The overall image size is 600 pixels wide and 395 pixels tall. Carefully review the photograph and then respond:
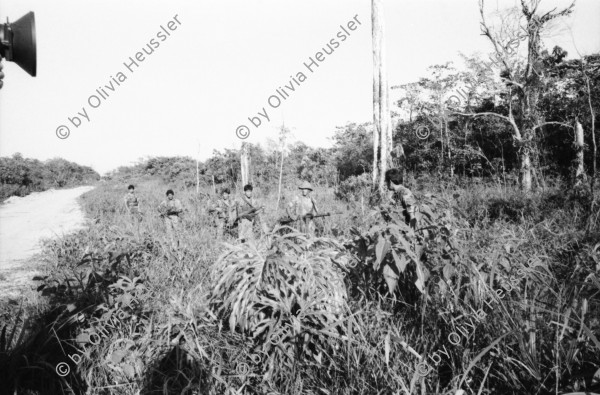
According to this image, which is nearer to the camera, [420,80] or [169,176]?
[420,80]

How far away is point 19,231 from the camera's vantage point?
8.77m

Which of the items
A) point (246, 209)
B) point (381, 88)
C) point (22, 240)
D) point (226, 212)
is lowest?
point (22, 240)

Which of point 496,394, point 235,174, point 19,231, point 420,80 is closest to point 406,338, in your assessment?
point 496,394

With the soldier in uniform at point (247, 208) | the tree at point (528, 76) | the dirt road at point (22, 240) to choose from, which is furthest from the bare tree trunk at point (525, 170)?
the dirt road at point (22, 240)

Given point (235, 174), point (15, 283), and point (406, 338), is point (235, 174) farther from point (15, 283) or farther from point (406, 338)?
point (406, 338)

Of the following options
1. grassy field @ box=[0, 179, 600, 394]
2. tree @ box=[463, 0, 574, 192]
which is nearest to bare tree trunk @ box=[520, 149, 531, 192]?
tree @ box=[463, 0, 574, 192]

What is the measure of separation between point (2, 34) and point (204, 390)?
206cm

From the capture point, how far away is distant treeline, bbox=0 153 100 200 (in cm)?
2158

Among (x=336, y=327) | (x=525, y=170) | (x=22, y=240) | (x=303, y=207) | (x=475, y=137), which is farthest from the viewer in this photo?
(x=475, y=137)

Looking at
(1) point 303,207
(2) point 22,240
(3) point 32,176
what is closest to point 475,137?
(1) point 303,207

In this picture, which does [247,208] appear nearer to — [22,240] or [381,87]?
[381,87]

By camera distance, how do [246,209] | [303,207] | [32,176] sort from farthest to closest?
[32,176], [246,209], [303,207]

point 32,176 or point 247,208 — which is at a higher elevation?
point 32,176

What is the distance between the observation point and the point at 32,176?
25.8 meters
